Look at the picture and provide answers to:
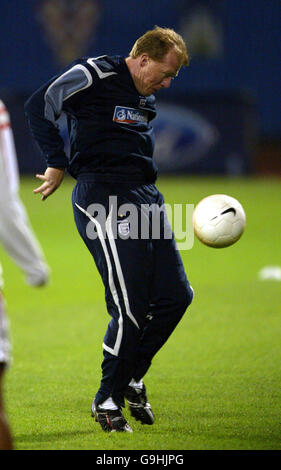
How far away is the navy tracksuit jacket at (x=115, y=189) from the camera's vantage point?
569 centimetres

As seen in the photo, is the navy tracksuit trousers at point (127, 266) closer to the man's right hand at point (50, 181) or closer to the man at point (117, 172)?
the man at point (117, 172)

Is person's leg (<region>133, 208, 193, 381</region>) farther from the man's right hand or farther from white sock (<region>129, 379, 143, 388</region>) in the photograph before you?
the man's right hand

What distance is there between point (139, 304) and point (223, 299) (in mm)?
5371

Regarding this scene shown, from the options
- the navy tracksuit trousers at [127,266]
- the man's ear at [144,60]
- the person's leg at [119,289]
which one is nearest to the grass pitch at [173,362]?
the person's leg at [119,289]

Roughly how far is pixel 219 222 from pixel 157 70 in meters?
1.28

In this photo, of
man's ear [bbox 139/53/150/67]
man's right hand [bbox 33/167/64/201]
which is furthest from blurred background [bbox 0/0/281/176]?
man's right hand [bbox 33/167/64/201]

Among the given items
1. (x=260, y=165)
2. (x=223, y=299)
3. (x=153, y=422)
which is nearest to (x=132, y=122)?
(x=153, y=422)

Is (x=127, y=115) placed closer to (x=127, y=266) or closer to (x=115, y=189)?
(x=115, y=189)

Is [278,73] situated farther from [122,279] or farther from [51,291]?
[122,279]

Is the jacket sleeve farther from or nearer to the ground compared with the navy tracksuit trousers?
farther from the ground

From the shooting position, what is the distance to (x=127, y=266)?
568cm

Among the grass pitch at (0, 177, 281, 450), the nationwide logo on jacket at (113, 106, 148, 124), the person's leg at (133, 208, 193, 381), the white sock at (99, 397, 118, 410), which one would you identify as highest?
the nationwide logo on jacket at (113, 106, 148, 124)

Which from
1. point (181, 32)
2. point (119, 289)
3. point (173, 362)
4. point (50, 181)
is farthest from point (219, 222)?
point (181, 32)

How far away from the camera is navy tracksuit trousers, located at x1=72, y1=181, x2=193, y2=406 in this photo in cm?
570
